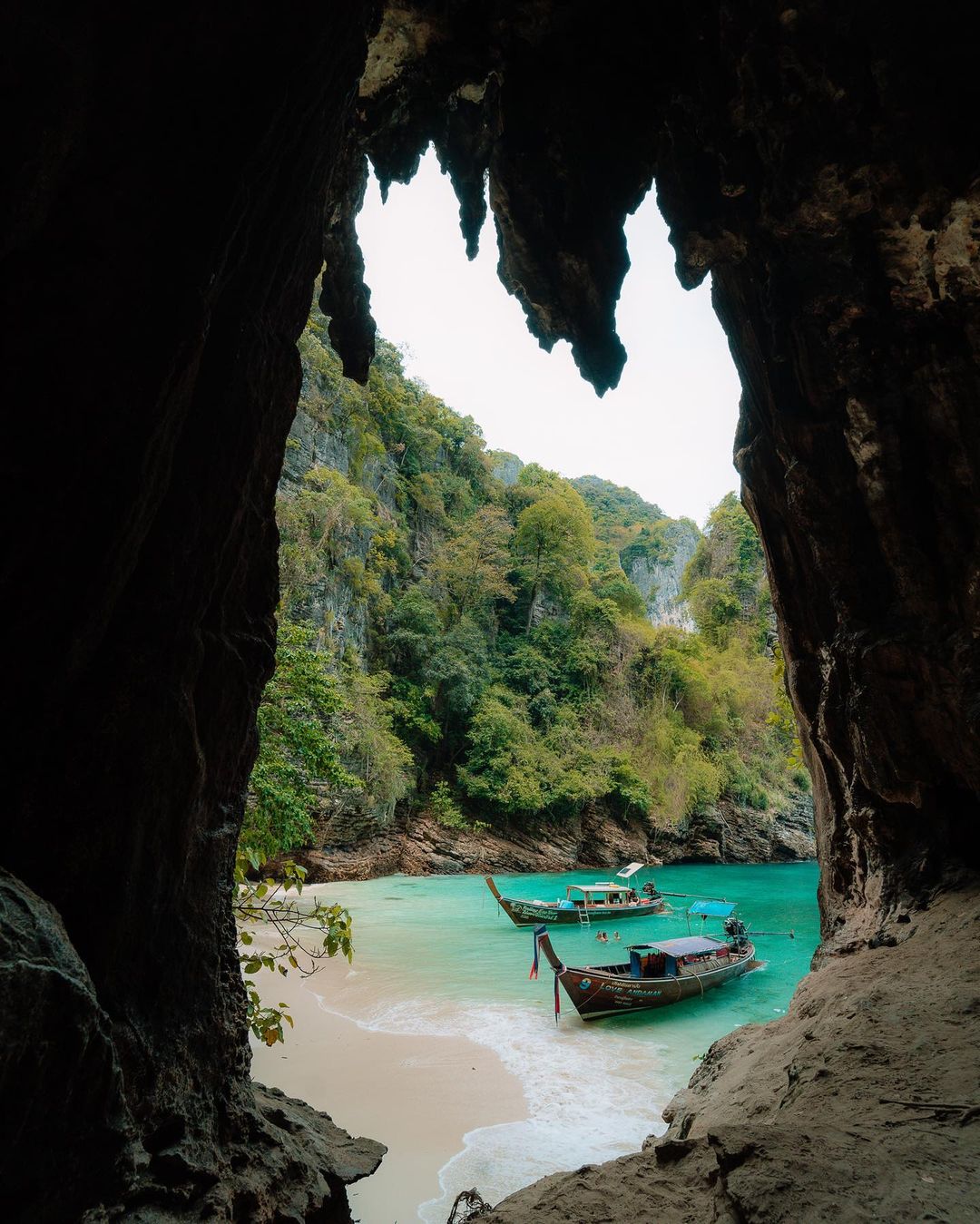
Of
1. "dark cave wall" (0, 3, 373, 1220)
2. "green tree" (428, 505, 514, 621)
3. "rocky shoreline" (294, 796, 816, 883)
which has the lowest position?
"rocky shoreline" (294, 796, 816, 883)

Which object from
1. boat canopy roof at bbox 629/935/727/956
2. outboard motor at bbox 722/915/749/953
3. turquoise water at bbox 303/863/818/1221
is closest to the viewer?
turquoise water at bbox 303/863/818/1221

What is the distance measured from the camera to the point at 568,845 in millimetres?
25125

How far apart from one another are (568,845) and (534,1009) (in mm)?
15249

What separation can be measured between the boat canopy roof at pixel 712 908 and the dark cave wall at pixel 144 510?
15845 millimetres

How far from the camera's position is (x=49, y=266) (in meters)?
2.64

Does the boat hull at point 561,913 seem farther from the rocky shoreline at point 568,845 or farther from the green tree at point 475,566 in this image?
the green tree at point 475,566

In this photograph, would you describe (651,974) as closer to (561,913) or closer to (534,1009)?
(534,1009)

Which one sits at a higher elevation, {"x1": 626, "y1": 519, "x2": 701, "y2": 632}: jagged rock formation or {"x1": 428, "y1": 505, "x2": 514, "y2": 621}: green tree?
{"x1": 626, "y1": 519, "x2": 701, "y2": 632}: jagged rock formation

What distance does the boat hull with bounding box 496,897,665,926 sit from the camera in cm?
1560

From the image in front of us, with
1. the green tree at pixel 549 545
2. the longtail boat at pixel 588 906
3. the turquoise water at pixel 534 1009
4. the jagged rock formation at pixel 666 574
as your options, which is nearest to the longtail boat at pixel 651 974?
the turquoise water at pixel 534 1009

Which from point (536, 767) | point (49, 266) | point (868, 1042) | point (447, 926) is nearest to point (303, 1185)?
point (868, 1042)

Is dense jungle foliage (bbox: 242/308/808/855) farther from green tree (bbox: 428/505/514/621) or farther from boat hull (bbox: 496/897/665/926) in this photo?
boat hull (bbox: 496/897/665/926)

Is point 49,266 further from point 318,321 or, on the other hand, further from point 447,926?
point 318,321

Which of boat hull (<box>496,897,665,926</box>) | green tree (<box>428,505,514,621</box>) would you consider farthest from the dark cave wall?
green tree (<box>428,505,514,621</box>)
